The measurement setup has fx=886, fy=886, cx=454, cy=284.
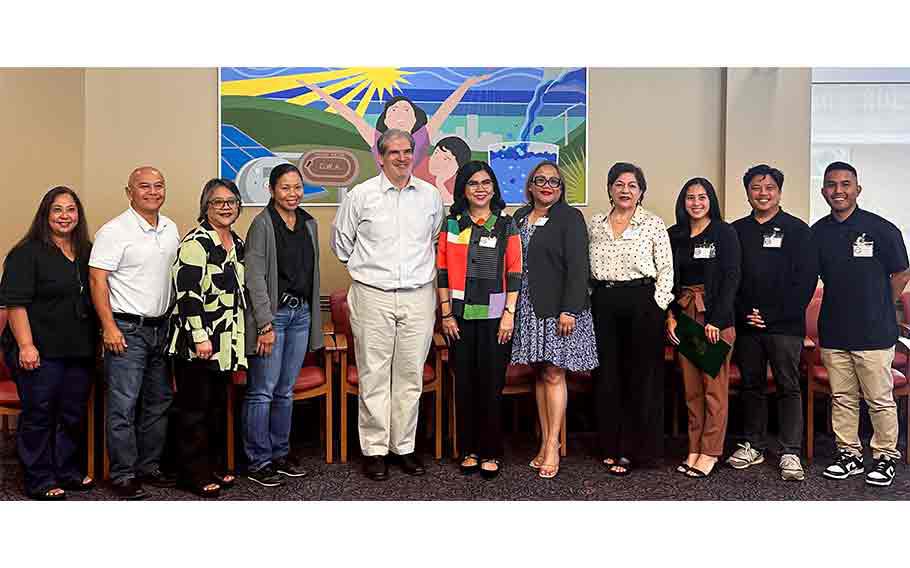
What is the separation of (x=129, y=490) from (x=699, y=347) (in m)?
2.86

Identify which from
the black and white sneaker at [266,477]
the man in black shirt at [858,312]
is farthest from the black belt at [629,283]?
the black and white sneaker at [266,477]

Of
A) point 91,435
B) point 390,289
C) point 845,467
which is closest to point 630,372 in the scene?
point 845,467

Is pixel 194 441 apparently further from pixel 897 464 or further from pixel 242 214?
pixel 897 464

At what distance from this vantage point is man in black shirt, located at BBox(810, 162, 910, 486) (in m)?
4.31

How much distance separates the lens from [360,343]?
448 centimetres

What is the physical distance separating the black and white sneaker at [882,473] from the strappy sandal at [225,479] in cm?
314

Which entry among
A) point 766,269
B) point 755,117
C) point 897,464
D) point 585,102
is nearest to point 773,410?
point 897,464

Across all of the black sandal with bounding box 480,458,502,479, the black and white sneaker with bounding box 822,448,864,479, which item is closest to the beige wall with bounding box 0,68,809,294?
the black and white sneaker with bounding box 822,448,864,479

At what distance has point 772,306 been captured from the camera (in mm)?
4461

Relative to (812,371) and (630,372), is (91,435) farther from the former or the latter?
(812,371)

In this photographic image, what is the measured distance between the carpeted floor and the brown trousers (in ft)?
0.60
